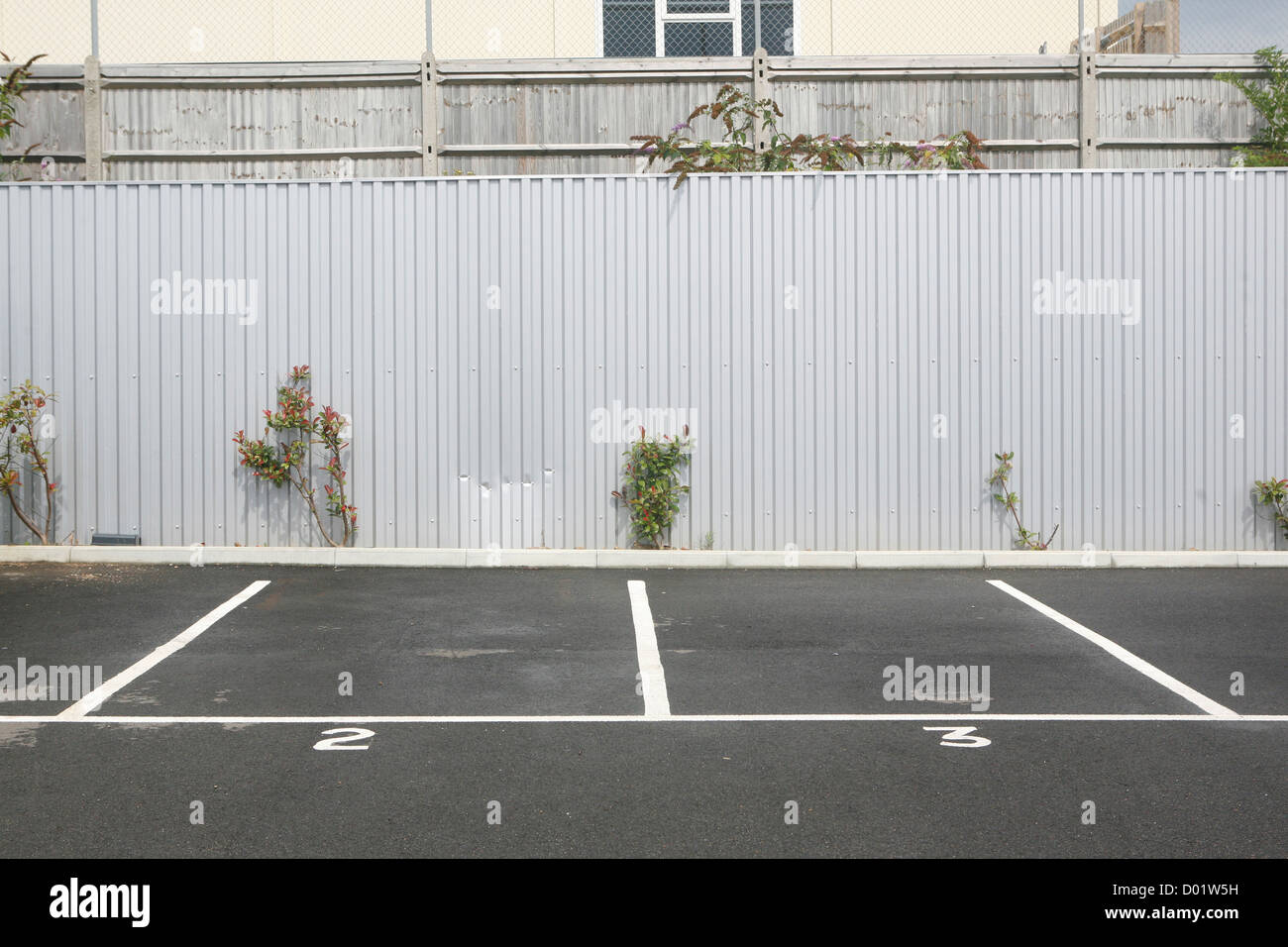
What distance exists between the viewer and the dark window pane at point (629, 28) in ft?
→ 50.4

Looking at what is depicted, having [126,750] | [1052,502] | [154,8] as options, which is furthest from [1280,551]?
[154,8]

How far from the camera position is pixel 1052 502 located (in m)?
10.8

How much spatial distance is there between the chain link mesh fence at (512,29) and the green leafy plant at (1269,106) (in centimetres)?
338

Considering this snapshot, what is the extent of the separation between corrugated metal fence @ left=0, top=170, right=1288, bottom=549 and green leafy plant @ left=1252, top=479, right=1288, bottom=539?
12 cm

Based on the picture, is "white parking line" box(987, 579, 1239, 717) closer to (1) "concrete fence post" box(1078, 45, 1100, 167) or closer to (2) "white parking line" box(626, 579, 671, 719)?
(2) "white parking line" box(626, 579, 671, 719)

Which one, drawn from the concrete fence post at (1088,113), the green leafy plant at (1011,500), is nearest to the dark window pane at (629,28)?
the concrete fence post at (1088,113)

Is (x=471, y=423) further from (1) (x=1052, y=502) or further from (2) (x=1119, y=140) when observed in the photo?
(2) (x=1119, y=140)

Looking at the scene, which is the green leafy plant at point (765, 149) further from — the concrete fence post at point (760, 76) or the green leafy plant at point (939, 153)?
the concrete fence post at point (760, 76)

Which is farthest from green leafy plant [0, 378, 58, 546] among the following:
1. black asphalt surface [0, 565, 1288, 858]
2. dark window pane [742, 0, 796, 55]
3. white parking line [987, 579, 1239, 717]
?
dark window pane [742, 0, 796, 55]

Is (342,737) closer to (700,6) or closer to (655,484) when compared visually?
(655,484)

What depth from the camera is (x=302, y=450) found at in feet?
35.2

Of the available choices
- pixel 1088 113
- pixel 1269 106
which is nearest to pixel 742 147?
pixel 1088 113

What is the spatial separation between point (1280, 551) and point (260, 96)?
393 inches

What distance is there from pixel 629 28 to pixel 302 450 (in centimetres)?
745
